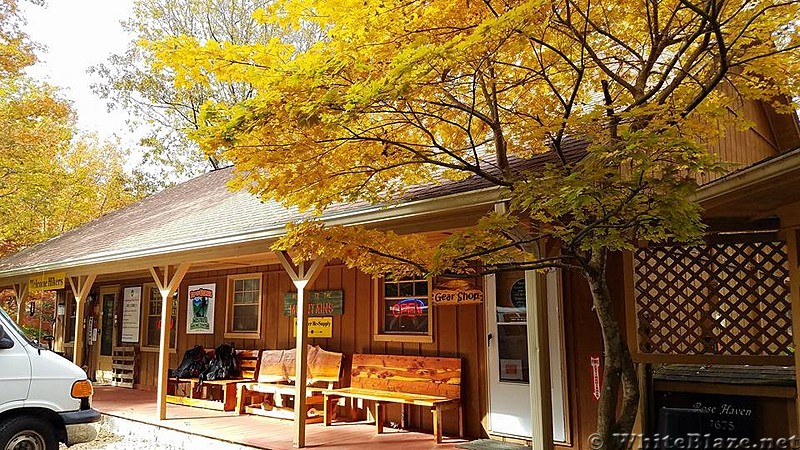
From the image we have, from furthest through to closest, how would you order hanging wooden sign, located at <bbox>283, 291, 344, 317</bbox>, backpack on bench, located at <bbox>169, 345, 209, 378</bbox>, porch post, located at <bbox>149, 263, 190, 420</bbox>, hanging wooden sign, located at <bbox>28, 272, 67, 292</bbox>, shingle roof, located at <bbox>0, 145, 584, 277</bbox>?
hanging wooden sign, located at <bbox>28, 272, 67, 292</bbox>
backpack on bench, located at <bbox>169, 345, 209, 378</bbox>
hanging wooden sign, located at <bbox>283, 291, 344, 317</bbox>
porch post, located at <bbox>149, 263, 190, 420</bbox>
shingle roof, located at <bbox>0, 145, 584, 277</bbox>

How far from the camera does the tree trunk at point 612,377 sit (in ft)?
13.2

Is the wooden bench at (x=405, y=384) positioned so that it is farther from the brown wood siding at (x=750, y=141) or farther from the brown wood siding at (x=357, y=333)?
the brown wood siding at (x=750, y=141)

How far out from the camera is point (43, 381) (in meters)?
5.60

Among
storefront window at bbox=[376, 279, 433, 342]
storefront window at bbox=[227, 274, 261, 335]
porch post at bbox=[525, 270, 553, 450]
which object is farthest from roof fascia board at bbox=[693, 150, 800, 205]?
storefront window at bbox=[227, 274, 261, 335]

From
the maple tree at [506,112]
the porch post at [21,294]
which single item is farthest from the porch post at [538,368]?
the porch post at [21,294]

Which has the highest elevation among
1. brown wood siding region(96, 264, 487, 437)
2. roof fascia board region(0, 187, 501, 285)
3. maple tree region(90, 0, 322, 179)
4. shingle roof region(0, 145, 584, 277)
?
maple tree region(90, 0, 322, 179)

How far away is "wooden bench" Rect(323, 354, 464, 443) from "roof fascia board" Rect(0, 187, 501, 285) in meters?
2.05

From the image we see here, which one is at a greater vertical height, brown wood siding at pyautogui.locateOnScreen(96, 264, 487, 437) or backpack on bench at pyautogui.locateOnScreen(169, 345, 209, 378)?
brown wood siding at pyautogui.locateOnScreen(96, 264, 487, 437)

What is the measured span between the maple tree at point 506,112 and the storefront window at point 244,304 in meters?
5.42

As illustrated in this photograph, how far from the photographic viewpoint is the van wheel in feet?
17.6

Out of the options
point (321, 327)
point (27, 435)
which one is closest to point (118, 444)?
point (27, 435)

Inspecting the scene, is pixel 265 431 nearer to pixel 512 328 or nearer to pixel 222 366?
pixel 222 366

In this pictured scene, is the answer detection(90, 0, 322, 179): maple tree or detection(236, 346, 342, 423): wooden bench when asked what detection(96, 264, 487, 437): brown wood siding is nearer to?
detection(236, 346, 342, 423): wooden bench

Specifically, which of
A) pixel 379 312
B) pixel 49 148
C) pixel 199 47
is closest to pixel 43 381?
pixel 199 47
